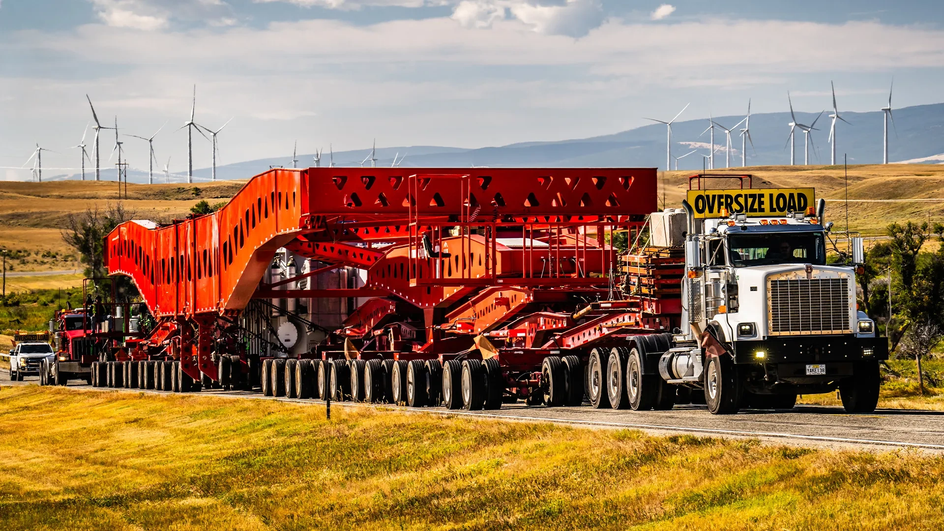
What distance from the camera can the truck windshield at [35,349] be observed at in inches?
2717

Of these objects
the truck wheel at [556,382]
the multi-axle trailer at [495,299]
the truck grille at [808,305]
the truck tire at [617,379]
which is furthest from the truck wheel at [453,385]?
the truck grille at [808,305]

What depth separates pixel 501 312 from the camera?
3294 centimetres

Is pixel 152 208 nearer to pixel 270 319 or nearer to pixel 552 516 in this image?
pixel 270 319

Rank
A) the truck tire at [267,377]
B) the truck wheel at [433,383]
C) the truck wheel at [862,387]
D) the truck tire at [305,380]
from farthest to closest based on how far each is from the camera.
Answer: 1. the truck tire at [267,377]
2. the truck tire at [305,380]
3. the truck wheel at [433,383]
4. the truck wheel at [862,387]

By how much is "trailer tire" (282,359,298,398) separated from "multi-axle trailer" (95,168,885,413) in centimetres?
9

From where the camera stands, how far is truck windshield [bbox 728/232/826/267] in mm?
21656

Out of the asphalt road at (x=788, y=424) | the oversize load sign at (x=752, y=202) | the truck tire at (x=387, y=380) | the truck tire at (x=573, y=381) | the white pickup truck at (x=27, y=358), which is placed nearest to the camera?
the asphalt road at (x=788, y=424)

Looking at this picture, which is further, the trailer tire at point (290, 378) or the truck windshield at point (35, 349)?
A: the truck windshield at point (35, 349)

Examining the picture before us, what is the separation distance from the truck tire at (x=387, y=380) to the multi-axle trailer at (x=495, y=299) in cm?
4

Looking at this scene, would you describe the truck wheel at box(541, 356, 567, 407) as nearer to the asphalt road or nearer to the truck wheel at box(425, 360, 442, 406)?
the asphalt road

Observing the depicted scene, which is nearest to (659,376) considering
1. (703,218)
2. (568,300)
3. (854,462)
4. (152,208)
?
(703,218)

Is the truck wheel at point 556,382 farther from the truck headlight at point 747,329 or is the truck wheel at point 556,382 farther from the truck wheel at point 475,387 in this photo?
the truck headlight at point 747,329

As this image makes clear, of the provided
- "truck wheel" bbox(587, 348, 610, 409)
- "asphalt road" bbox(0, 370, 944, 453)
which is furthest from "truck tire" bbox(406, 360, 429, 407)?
"truck wheel" bbox(587, 348, 610, 409)

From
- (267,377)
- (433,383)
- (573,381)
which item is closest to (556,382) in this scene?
(573,381)
